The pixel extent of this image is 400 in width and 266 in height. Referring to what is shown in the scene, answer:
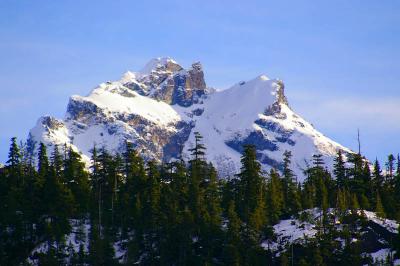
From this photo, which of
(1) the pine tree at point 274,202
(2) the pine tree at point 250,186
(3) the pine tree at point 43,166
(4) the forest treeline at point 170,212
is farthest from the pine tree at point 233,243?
(3) the pine tree at point 43,166

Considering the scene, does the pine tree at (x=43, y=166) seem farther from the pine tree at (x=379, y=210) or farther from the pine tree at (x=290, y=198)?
the pine tree at (x=379, y=210)

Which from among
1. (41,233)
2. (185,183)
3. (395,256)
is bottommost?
(395,256)

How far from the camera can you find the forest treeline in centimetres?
9925

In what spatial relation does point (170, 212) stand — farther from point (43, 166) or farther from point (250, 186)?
point (43, 166)

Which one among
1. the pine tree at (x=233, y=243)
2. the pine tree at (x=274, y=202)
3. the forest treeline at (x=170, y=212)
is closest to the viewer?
the pine tree at (x=233, y=243)

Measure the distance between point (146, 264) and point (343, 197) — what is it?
1151 inches

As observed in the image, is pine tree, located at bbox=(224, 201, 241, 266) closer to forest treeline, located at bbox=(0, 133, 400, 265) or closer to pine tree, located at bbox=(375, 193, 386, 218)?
forest treeline, located at bbox=(0, 133, 400, 265)

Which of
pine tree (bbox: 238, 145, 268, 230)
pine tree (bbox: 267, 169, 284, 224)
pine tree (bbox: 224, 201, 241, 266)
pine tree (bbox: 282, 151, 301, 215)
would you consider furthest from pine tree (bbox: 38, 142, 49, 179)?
pine tree (bbox: 282, 151, 301, 215)

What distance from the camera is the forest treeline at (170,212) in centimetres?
9925

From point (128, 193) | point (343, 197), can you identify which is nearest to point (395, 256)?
point (343, 197)

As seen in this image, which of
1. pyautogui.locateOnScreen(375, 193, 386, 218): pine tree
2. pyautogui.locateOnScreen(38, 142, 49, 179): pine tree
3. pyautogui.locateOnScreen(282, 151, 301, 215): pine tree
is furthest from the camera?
pyautogui.locateOnScreen(38, 142, 49, 179): pine tree

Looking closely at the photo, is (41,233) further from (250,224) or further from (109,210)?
(250,224)

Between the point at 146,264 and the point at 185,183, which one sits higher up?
the point at 185,183

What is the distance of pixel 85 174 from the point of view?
11944 cm
